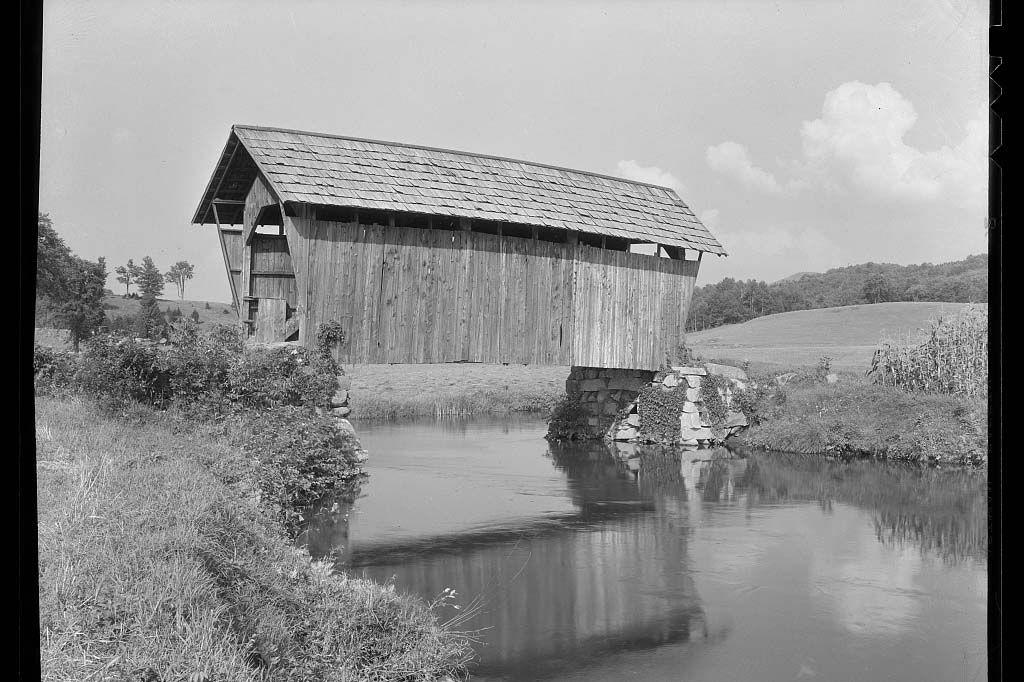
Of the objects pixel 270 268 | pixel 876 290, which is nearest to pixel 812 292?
pixel 876 290

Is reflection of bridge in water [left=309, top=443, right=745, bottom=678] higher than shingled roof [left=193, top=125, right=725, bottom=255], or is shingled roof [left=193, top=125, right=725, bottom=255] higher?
shingled roof [left=193, top=125, right=725, bottom=255]

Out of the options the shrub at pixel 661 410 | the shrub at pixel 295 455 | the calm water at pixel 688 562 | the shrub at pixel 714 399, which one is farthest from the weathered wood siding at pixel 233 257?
the shrub at pixel 714 399

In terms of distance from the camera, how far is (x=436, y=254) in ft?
42.3

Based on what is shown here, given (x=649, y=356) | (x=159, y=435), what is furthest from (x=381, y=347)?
(x=649, y=356)

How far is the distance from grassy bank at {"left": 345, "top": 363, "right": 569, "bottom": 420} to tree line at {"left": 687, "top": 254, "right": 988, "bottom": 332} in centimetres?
1244

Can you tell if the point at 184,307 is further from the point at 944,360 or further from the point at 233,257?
Result: the point at 944,360

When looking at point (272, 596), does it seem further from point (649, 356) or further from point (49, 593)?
point (649, 356)

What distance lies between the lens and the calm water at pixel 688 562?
6.28m

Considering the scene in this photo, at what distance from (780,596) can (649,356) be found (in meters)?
9.28

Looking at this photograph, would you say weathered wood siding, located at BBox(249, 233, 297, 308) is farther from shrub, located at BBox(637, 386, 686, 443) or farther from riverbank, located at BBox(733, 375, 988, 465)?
riverbank, located at BBox(733, 375, 988, 465)

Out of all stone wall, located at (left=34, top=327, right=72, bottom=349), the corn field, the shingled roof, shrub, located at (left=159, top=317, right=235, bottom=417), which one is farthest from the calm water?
stone wall, located at (left=34, top=327, right=72, bottom=349)

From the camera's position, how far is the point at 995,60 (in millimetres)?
1492

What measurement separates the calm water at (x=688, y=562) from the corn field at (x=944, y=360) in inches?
129

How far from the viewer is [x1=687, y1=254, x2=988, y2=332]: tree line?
3809 cm
